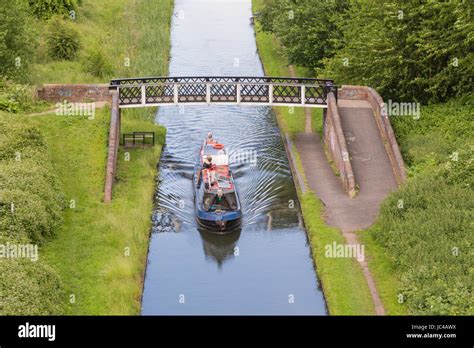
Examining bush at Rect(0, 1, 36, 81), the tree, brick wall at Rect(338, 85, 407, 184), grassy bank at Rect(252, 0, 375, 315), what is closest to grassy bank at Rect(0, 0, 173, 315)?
bush at Rect(0, 1, 36, 81)

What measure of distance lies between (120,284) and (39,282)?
3974 millimetres

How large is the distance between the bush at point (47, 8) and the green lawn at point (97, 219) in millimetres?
17948

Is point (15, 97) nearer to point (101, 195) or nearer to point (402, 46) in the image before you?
point (101, 195)

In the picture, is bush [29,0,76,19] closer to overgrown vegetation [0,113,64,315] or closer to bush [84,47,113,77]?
bush [84,47,113,77]

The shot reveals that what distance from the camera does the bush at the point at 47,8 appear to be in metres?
64.8

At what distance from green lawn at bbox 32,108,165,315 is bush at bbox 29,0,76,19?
1795 cm

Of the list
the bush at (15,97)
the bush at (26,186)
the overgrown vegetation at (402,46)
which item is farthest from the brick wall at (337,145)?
the bush at (15,97)

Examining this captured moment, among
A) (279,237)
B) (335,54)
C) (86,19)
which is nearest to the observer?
(279,237)

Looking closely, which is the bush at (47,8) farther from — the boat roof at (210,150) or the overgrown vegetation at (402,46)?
the boat roof at (210,150)

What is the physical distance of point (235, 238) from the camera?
3959cm

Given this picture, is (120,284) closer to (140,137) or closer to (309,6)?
(140,137)

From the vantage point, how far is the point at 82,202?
3994 centimetres

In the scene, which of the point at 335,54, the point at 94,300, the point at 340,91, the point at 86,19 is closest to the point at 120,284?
the point at 94,300

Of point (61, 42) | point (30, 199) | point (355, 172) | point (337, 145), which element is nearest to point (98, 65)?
point (61, 42)
